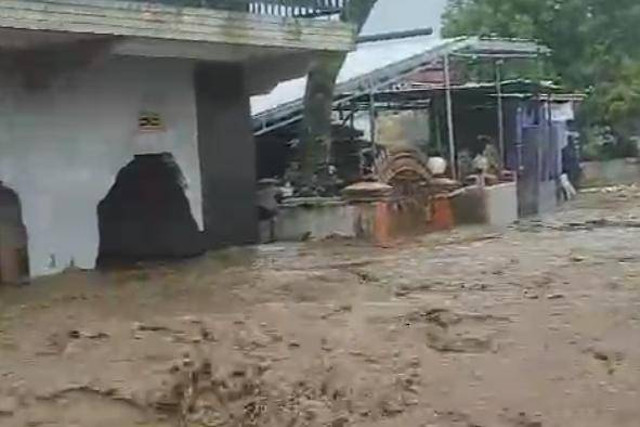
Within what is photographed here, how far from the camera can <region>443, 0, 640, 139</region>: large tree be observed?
31.3 m

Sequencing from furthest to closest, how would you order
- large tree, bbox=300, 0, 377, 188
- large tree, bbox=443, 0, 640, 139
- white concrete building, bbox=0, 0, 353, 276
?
large tree, bbox=443, 0, 640, 139 < large tree, bbox=300, 0, 377, 188 < white concrete building, bbox=0, 0, 353, 276

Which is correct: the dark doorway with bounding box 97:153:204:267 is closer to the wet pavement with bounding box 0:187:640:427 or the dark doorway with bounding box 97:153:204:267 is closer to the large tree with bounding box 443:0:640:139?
the wet pavement with bounding box 0:187:640:427

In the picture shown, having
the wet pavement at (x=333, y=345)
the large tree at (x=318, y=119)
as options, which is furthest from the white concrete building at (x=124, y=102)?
the large tree at (x=318, y=119)

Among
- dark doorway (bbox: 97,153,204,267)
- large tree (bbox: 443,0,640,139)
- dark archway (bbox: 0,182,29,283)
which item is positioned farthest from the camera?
large tree (bbox: 443,0,640,139)

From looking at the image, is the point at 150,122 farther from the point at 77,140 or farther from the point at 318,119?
the point at 318,119

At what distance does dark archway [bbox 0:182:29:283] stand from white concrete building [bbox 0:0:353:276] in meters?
0.08

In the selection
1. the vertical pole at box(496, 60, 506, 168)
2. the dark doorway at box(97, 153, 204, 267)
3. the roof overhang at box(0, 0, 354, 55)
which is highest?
the roof overhang at box(0, 0, 354, 55)

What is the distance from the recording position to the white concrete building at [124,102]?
514 inches

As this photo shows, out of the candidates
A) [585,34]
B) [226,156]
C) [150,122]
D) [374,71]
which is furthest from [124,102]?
[585,34]

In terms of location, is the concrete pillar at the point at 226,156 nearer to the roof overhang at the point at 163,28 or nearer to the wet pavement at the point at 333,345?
the roof overhang at the point at 163,28

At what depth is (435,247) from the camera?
1549 centimetres

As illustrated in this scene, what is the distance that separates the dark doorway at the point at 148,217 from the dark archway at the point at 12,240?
196 centimetres

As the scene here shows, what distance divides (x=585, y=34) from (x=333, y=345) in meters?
24.4

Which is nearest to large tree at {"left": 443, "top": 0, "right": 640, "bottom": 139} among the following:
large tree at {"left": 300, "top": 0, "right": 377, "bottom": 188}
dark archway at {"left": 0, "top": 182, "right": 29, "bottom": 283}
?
large tree at {"left": 300, "top": 0, "right": 377, "bottom": 188}
